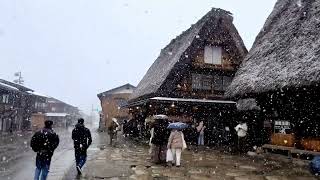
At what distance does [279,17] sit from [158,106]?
9.68 m

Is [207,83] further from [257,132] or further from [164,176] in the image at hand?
[164,176]

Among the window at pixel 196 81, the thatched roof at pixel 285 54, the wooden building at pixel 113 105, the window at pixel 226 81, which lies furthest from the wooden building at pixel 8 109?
the thatched roof at pixel 285 54

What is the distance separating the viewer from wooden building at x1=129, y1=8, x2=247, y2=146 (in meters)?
23.3

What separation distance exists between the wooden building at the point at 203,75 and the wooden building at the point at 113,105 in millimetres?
22807

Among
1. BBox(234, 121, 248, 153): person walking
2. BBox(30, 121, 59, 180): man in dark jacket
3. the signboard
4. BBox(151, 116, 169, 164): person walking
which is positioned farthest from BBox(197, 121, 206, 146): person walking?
BBox(30, 121, 59, 180): man in dark jacket

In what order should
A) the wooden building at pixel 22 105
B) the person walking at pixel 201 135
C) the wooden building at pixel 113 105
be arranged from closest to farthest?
the person walking at pixel 201 135 < the wooden building at pixel 22 105 < the wooden building at pixel 113 105

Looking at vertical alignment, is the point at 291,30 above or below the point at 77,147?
above

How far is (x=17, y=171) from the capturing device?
Answer: 11453 mm

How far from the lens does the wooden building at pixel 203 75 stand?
76.4 feet

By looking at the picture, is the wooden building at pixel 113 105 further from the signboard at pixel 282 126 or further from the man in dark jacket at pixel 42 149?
the man in dark jacket at pixel 42 149

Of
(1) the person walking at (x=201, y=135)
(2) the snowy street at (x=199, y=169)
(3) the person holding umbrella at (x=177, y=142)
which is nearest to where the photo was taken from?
(2) the snowy street at (x=199, y=169)

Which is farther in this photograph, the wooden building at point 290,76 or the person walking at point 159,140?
the person walking at point 159,140

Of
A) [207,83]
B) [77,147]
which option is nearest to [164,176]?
[77,147]

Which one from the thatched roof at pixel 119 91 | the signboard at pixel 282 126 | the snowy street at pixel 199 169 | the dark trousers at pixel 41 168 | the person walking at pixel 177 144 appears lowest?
the snowy street at pixel 199 169
